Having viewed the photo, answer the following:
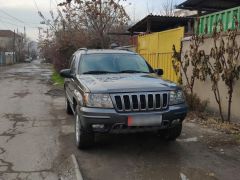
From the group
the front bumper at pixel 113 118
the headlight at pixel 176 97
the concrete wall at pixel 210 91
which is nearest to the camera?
the front bumper at pixel 113 118

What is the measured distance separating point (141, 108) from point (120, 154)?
3.11 ft

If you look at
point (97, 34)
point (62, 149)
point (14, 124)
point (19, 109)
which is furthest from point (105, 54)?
point (97, 34)

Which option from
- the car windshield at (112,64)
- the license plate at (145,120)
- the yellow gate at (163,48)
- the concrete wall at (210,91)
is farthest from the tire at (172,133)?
the yellow gate at (163,48)

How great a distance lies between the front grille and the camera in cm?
569

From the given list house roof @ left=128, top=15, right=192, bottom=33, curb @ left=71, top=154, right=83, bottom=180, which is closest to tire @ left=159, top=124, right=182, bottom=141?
curb @ left=71, top=154, right=83, bottom=180

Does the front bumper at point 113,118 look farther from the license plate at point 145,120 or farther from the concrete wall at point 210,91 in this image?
the concrete wall at point 210,91

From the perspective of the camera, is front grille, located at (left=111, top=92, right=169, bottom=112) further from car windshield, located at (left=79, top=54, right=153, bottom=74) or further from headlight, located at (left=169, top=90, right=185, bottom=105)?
car windshield, located at (left=79, top=54, right=153, bottom=74)

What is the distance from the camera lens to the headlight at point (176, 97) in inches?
236

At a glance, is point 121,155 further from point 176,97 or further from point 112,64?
point 112,64

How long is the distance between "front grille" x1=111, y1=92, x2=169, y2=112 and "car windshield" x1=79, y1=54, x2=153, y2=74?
1656mm

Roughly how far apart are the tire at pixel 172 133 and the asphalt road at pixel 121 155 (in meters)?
0.11

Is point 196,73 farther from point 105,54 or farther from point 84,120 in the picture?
point 84,120

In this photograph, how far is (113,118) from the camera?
5.61 m

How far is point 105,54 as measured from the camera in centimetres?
786
